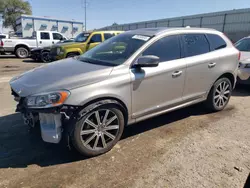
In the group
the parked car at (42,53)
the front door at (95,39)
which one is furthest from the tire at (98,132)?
the parked car at (42,53)

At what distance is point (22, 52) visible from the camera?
14.6 m

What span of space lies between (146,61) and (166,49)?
0.68 metres

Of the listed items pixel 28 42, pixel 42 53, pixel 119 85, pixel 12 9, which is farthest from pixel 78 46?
pixel 12 9

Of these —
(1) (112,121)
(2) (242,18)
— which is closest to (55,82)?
(1) (112,121)

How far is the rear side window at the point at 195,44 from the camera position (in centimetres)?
373

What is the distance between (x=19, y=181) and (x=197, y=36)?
3.74 meters

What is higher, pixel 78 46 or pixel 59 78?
pixel 78 46

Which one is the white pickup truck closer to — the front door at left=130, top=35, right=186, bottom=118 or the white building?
the front door at left=130, top=35, right=186, bottom=118

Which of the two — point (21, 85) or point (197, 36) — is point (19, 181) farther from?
point (197, 36)

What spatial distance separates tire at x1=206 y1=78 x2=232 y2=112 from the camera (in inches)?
166

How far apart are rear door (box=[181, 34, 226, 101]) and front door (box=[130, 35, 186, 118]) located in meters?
0.18

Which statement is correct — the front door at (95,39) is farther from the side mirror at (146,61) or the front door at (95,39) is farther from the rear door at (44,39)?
the side mirror at (146,61)

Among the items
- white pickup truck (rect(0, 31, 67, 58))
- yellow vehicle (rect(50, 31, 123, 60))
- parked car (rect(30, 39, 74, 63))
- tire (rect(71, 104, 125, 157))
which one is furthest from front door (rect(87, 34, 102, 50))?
tire (rect(71, 104, 125, 157))

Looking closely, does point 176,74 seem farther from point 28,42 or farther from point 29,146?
point 28,42
